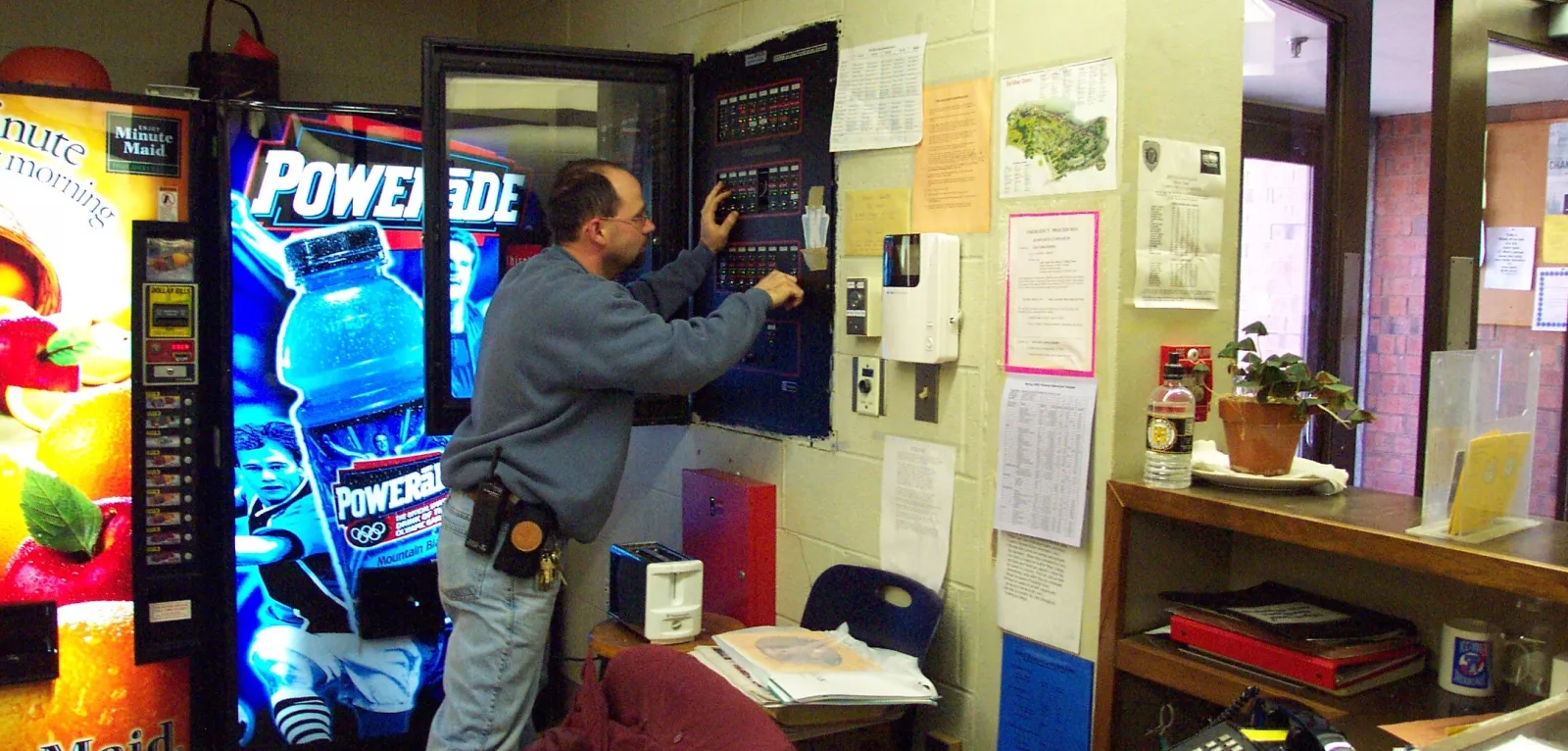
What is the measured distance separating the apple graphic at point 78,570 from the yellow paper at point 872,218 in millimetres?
1892

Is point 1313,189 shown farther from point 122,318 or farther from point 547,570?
point 122,318

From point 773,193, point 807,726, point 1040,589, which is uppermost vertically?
point 773,193

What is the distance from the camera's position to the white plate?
6.06ft

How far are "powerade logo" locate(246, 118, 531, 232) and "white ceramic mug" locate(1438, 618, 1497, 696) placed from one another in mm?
2291

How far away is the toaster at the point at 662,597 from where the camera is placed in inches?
94.5

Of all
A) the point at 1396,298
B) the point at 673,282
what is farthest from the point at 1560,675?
the point at 1396,298

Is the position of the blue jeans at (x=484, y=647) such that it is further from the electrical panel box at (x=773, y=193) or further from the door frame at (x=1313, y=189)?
the door frame at (x=1313, y=189)

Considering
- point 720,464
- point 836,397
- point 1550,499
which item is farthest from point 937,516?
point 1550,499

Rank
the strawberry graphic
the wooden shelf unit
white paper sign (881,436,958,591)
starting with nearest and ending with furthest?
the wooden shelf unit
white paper sign (881,436,958,591)
the strawberry graphic

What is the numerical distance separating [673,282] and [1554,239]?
263 cm

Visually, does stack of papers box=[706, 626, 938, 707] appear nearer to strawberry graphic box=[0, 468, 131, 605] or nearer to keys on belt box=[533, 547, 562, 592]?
keys on belt box=[533, 547, 562, 592]

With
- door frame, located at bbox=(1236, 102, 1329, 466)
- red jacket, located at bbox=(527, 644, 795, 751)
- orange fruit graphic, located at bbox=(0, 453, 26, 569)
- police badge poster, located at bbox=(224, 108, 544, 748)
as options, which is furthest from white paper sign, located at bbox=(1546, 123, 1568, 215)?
orange fruit graphic, located at bbox=(0, 453, 26, 569)

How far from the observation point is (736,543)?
2793mm

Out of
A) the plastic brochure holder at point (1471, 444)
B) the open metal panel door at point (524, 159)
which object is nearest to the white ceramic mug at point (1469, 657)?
the plastic brochure holder at point (1471, 444)
